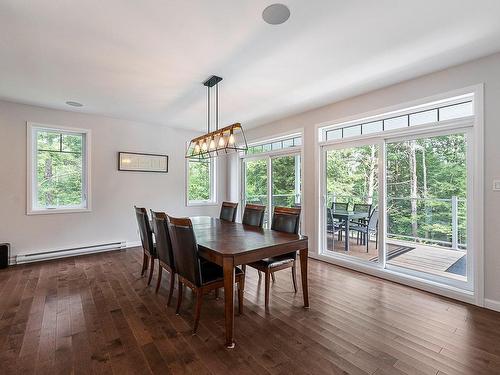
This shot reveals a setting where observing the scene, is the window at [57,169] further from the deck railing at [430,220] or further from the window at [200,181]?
the deck railing at [430,220]

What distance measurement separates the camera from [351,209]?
13.3 ft

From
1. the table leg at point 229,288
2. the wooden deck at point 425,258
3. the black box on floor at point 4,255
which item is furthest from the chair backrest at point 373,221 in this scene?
the black box on floor at point 4,255

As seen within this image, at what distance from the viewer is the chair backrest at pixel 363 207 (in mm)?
3791

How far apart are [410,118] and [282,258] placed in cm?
247

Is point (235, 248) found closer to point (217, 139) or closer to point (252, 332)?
point (252, 332)

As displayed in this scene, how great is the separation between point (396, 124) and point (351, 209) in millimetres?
1408

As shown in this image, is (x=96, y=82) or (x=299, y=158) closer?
(x=96, y=82)

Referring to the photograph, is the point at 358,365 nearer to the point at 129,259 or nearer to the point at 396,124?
the point at 396,124

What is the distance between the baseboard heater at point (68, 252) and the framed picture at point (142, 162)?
152 cm

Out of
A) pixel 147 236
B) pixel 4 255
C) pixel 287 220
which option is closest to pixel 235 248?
pixel 287 220

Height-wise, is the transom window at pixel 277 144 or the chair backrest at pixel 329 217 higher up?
the transom window at pixel 277 144

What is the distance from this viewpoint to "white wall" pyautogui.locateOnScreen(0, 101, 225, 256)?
4066 millimetres

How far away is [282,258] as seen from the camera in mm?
2893

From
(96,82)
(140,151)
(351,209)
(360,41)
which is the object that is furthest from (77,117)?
(351,209)
